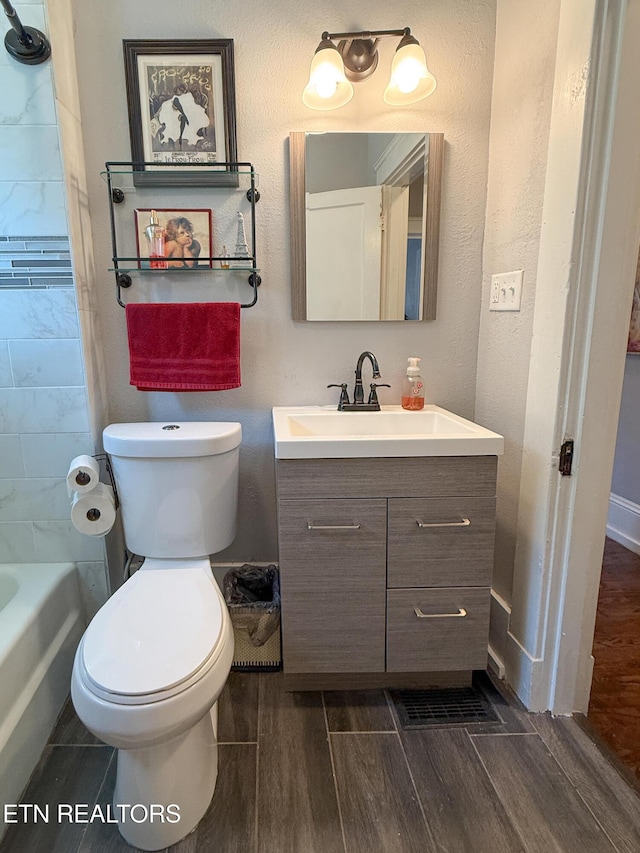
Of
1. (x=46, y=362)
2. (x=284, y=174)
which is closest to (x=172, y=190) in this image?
(x=284, y=174)

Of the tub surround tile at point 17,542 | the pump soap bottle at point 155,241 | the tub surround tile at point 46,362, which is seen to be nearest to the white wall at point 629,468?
the pump soap bottle at point 155,241

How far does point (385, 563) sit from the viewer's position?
1380 millimetres

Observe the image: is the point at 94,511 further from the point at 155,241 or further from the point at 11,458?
the point at 155,241

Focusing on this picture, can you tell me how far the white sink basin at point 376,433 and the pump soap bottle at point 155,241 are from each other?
2.08 ft

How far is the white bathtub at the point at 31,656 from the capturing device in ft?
3.77

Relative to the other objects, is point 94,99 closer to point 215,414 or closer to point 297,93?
point 297,93

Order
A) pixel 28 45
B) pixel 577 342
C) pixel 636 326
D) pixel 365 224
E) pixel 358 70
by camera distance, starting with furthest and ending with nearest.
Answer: pixel 636 326 < pixel 365 224 < pixel 358 70 < pixel 28 45 < pixel 577 342

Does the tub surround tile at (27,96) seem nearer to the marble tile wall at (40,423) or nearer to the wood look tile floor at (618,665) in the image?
the marble tile wall at (40,423)

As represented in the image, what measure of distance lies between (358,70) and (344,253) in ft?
1.85

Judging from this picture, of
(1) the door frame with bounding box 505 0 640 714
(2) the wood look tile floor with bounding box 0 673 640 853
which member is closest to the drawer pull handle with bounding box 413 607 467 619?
(1) the door frame with bounding box 505 0 640 714

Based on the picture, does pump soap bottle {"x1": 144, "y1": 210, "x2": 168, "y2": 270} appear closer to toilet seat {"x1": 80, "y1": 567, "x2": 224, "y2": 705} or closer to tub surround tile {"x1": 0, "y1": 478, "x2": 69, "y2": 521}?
tub surround tile {"x1": 0, "y1": 478, "x2": 69, "y2": 521}

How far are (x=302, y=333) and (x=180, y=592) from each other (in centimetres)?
96

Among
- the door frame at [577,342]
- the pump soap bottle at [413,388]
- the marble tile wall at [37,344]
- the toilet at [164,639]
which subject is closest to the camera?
the toilet at [164,639]

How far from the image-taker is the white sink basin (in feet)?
4.23
